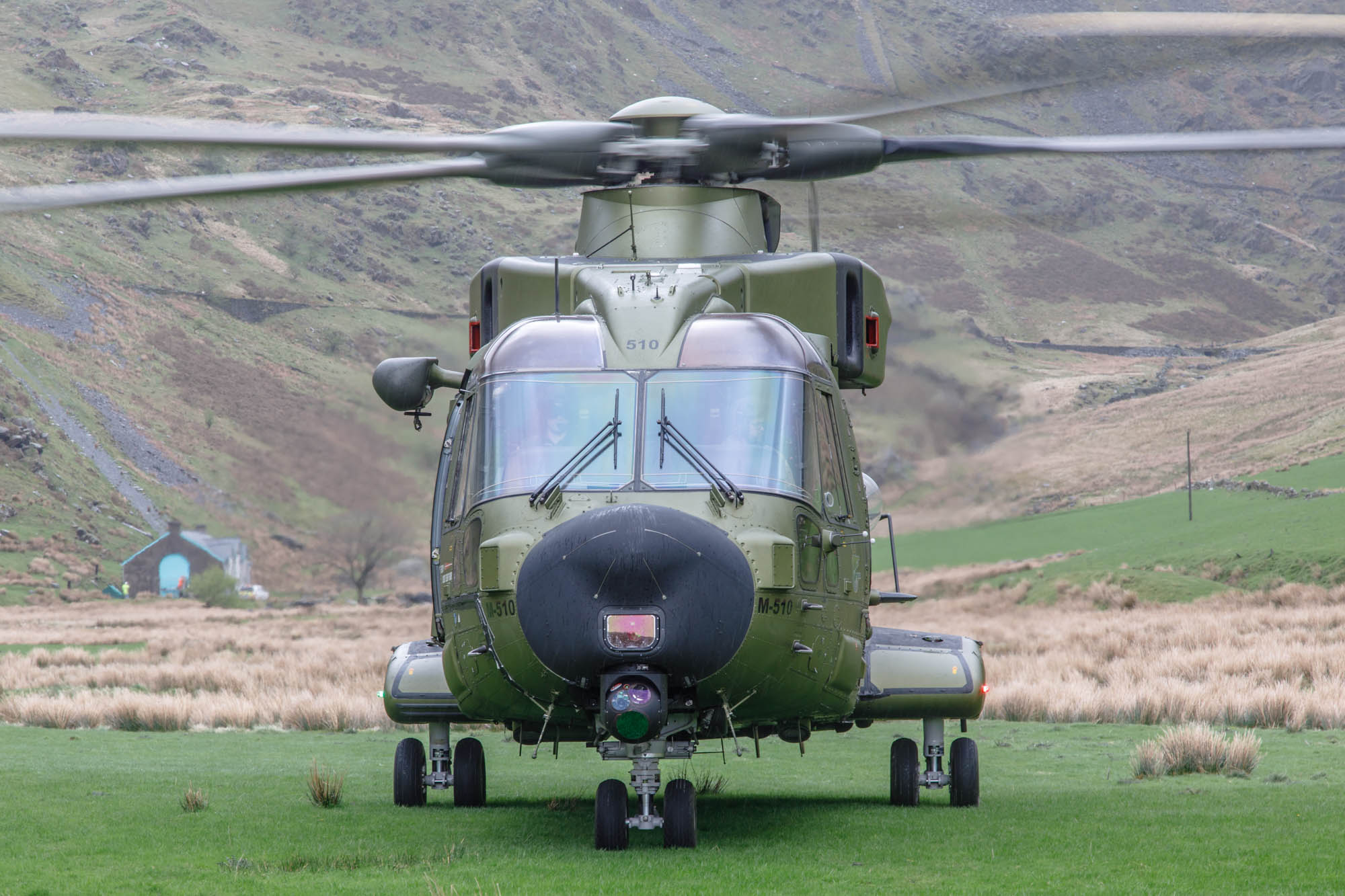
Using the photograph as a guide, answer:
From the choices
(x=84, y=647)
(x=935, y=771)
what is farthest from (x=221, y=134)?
(x=84, y=647)

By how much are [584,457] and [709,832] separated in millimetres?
2767

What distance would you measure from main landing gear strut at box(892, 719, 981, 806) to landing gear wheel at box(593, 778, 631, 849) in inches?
144

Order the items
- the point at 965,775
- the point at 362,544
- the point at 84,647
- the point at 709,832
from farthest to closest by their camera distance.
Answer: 1. the point at 362,544
2. the point at 84,647
3. the point at 965,775
4. the point at 709,832

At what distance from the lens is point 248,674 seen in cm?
3088

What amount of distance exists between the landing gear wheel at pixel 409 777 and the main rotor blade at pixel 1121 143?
6.09 meters

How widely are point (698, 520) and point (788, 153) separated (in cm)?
411

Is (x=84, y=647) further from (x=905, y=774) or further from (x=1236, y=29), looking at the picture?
(x=1236, y=29)

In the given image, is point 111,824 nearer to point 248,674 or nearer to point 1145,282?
point 248,674

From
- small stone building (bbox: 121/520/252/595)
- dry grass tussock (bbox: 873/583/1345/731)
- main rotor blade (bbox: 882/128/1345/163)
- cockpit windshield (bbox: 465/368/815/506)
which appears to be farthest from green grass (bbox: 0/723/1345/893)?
small stone building (bbox: 121/520/252/595)

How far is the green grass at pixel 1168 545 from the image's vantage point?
159ft

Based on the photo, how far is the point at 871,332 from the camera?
1291cm

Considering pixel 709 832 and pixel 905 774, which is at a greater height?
pixel 905 774

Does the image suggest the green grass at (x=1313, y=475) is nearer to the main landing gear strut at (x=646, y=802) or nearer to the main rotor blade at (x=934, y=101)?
the main rotor blade at (x=934, y=101)

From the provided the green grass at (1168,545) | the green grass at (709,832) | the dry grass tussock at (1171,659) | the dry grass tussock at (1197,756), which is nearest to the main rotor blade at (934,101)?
the green grass at (709,832)
